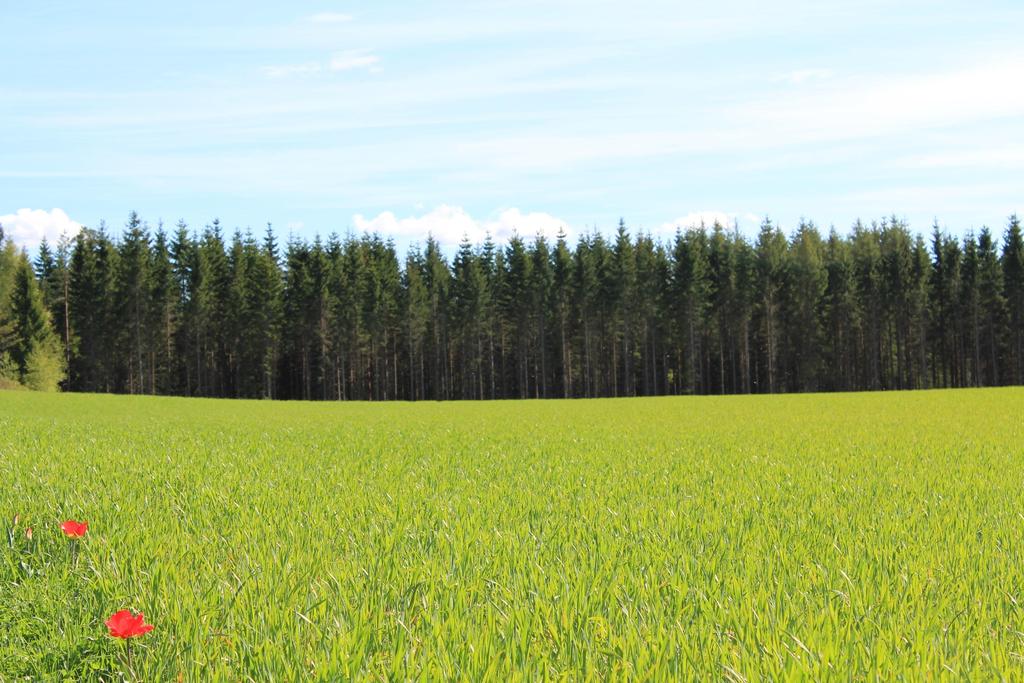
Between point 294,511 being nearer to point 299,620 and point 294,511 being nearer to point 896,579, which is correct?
point 299,620

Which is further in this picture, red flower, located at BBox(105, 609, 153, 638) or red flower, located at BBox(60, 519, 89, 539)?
red flower, located at BBox(60, 519, 89, 539)

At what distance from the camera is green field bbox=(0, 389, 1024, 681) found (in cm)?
309

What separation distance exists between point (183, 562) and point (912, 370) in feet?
322

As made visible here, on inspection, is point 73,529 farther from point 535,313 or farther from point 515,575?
point 535,313

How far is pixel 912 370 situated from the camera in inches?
3588

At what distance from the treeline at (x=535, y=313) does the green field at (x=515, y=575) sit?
74.1 metres

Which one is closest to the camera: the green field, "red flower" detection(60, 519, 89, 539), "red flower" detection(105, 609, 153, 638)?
"red flower" detection(105, 609, 153, 638)

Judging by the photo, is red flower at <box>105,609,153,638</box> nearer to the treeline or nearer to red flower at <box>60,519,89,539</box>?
red flower at <box>60,519,89,539</box>

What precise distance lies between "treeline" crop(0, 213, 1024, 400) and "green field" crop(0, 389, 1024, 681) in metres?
74.1

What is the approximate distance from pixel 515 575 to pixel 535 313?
81937 mm

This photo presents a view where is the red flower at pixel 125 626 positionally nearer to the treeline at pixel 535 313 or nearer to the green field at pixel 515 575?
the green field at pixel 515 575

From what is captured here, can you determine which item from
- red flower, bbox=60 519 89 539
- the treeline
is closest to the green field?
red flower, bbox=60 519 89 539

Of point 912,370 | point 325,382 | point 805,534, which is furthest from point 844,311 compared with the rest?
point 805,534

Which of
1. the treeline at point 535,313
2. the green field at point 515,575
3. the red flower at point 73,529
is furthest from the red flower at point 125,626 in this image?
the treeline at point 535,313
